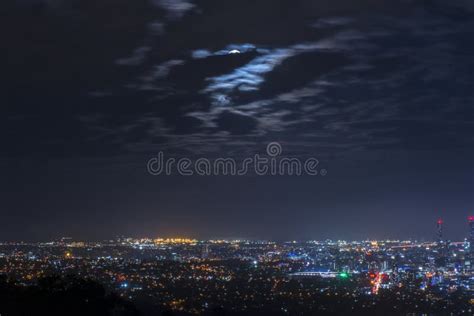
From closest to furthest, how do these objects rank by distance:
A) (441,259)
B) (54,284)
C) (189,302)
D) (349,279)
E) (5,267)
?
(54,284), (189,302), (5,267), (349,279), (441,259)

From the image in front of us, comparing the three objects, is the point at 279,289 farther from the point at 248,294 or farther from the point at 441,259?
the point at 441,259

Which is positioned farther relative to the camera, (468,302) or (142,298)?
(468,302)

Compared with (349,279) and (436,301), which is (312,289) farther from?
(349,279)

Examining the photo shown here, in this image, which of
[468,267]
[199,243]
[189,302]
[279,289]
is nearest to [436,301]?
[279,289]

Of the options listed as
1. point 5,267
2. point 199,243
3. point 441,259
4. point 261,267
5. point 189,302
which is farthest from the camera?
point 199,243

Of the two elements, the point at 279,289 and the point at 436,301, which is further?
the point at 279,289

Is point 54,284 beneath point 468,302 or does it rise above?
above

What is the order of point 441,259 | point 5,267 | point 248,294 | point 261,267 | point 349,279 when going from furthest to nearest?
point 441,259, point 261,267, point 349,279, point 5,267, point 248,294

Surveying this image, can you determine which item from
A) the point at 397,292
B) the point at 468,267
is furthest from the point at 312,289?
the point at 468,267

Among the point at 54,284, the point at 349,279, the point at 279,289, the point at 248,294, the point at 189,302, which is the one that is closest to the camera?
the point at 54,284
